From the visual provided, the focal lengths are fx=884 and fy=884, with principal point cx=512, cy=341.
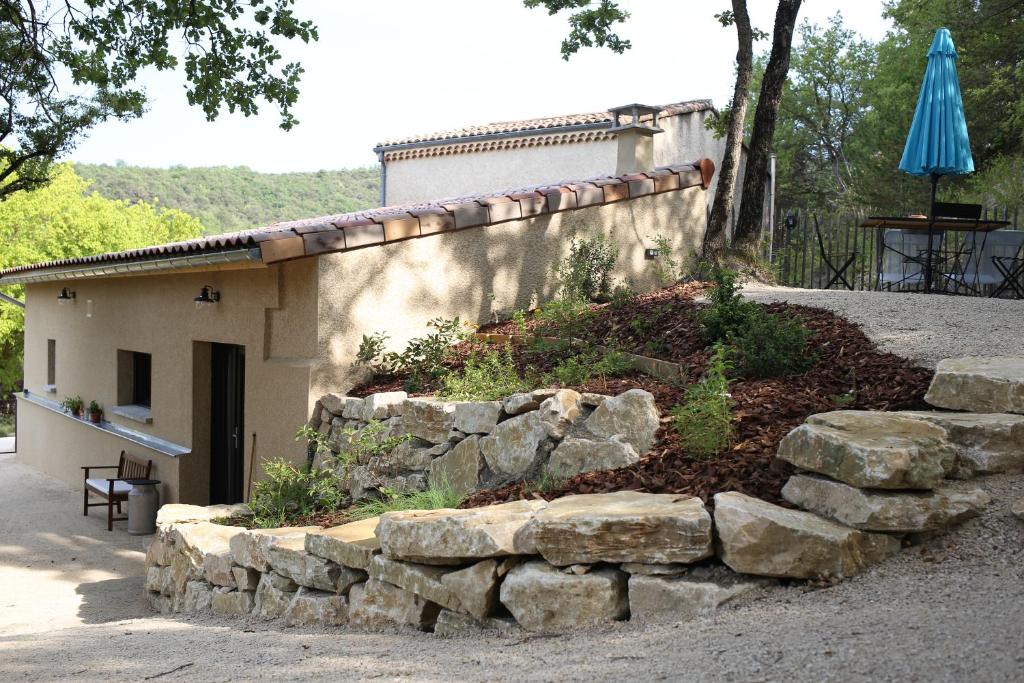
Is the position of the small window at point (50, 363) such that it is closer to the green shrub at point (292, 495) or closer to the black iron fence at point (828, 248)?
the green shrub at point (292, 495)

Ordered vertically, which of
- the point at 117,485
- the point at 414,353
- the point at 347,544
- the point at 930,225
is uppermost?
the point at 930,225

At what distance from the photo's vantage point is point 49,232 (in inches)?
1123

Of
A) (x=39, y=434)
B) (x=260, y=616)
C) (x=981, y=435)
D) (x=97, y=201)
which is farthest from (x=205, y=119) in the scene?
(x=97, y=201)

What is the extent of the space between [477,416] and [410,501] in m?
0.85

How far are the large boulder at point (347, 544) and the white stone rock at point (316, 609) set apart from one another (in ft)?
0.80

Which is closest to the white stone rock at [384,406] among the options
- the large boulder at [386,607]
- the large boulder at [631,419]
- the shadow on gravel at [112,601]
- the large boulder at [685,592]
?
the large boulder at [631,419]

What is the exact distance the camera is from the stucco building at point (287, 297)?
8516 mm

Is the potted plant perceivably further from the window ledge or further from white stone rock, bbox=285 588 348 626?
white stone rock, bbox=285 588 348 626

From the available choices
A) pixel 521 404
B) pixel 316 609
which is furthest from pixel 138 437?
pixel 521 404

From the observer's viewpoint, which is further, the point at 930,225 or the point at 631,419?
the point at 930,225

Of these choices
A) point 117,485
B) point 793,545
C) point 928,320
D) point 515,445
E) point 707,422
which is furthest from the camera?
point 117,485

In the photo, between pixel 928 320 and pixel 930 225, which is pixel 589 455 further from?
pixel 930 225

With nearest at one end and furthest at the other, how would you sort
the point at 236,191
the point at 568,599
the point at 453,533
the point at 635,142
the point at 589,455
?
the point at 568,599
the point at 453,533
the point at 589,455
the point at 635,142
the point at 236,191

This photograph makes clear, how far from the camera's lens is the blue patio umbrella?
408 inches
